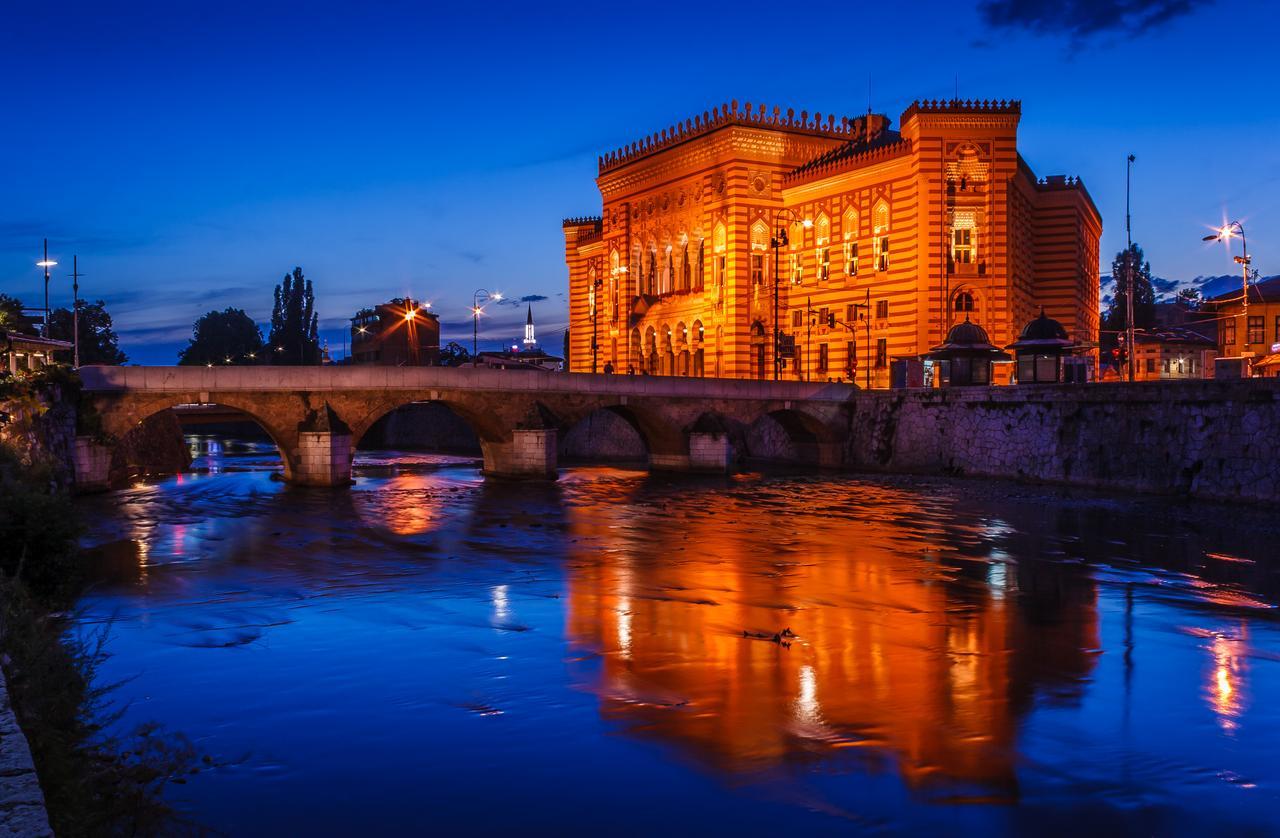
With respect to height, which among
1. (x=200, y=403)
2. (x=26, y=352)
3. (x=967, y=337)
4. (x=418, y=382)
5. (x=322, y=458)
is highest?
(x=967, y=337)

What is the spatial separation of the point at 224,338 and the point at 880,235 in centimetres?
11258

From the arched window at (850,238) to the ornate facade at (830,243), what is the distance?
77 millimetres

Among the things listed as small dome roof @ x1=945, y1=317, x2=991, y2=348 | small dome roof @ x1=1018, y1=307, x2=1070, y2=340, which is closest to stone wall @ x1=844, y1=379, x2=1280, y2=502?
small dome roof @ x1=945, y1=317, x2=991, y2=348

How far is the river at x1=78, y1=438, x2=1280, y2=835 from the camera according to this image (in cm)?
942

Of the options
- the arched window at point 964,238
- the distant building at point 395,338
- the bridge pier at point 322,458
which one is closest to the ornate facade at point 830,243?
the arched window at point 964,238

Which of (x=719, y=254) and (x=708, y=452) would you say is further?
(x=719, y=254)

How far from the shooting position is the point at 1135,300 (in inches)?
4090

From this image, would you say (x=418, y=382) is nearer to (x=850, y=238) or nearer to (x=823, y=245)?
(x=850, y=238)

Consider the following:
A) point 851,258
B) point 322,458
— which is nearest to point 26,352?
point 322,458

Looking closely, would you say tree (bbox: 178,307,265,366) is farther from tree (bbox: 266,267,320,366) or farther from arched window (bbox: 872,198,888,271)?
arched window (bbox: 872,198,888,271)

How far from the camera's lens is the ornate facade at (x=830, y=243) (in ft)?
170

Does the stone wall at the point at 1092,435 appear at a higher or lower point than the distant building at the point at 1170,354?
lower

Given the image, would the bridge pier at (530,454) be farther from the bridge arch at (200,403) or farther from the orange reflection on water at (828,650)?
the orange reflection on water at (828,650)

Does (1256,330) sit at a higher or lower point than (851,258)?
lower
